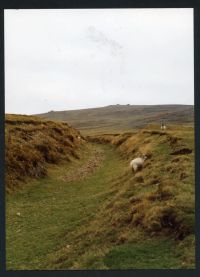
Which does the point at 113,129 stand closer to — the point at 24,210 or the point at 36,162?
the point at 36,162

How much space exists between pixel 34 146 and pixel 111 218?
415 inches

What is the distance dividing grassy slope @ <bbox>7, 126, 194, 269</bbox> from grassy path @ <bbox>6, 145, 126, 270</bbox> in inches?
1.1

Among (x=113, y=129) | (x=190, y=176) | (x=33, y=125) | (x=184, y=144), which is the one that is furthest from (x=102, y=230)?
(x=33, y=125)

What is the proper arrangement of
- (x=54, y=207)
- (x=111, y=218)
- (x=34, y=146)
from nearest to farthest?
(x=111, y=218) < (x=54, y=207) < (x=34, y=146)

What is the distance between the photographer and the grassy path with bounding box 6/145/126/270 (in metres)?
12.7

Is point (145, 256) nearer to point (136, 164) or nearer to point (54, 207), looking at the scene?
point (54, 207)

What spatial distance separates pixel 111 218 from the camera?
13.1 m

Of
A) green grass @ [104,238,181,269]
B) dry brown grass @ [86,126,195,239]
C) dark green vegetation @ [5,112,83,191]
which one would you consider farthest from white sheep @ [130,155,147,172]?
green grass @ [104,238,181,269]

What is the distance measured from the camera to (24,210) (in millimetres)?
16156

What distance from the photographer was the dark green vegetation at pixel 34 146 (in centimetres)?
2003

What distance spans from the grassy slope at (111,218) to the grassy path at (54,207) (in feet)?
0.09

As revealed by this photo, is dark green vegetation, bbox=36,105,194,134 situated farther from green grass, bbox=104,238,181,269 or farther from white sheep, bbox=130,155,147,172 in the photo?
green grass, bbox=104,238,181,269

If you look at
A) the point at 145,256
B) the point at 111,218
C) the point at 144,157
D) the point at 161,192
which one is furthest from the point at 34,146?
the point at 145,256

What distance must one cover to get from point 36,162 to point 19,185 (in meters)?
2.57
